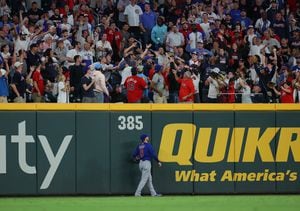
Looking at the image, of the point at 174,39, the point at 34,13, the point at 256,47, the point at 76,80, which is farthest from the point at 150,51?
the point at 76,80

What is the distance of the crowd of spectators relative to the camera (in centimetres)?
2808

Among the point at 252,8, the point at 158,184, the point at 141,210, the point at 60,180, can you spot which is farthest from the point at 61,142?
the point at 252,8

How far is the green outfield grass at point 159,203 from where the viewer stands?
77.7 feet

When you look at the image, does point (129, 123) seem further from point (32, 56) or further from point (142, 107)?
point (32, 56)

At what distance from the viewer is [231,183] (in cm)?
2809

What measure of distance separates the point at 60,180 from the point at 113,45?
617 cm

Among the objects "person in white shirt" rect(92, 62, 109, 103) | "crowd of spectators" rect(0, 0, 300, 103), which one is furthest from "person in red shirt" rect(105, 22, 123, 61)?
"person in white shirt" rect(92, 62, 109, 103)

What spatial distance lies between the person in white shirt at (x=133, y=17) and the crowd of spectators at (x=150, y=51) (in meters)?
0.03

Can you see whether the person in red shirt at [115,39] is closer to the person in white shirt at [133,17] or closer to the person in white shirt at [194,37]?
the person in white shirt at [133,17]

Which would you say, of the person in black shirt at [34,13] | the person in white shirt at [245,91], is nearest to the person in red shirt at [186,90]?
the person in white shirt at [245,91]

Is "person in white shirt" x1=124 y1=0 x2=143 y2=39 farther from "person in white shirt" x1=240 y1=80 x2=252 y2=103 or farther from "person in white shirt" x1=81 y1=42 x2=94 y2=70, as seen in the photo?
"person in white shirt" x1=240 y1=80 x2=252 y2=103

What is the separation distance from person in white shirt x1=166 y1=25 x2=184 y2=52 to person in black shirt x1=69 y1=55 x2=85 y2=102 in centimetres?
478

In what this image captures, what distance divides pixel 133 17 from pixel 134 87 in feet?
18.4

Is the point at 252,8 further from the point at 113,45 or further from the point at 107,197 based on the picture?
the point at 107,197
